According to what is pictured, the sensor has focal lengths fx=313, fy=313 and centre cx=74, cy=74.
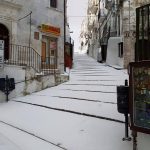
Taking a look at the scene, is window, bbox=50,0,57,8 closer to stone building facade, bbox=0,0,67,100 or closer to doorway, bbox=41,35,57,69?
stone building facade, bbox=0,0,67,100

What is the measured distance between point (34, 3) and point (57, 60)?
3.71m

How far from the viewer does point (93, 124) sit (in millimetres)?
7750

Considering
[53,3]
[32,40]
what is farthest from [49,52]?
[53,3]

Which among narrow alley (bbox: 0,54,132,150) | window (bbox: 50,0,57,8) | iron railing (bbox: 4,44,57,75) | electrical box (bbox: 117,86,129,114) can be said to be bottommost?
narrow alley (bbox: 0,54,132,150)

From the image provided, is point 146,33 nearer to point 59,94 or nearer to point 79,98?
point 79,98

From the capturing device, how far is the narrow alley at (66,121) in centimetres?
678

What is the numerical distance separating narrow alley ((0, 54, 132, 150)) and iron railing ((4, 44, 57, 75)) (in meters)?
3.37

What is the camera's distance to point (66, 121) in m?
8.48

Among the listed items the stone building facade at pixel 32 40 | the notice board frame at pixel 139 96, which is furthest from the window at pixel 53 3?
the notice board frame at pixel 139 96

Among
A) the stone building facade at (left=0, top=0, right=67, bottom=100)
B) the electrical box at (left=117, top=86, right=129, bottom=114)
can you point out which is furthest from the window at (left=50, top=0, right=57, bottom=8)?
the electrical box at (left=117, top=86, right=129, bottom=114)

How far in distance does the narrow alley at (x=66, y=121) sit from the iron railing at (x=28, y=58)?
337 centimetres

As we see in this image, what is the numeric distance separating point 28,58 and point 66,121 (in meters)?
8.73

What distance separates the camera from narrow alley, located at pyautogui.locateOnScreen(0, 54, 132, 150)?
22.2ft

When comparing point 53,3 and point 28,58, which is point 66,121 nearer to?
point 28,58
